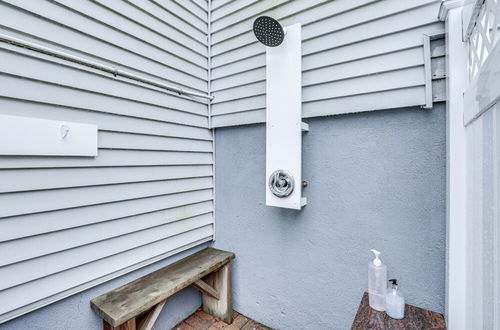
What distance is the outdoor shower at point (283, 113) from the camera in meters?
1.60

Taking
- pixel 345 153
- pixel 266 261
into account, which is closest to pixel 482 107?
pixel 345 153

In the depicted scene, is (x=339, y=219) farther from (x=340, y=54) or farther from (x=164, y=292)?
(x=164, y=292)

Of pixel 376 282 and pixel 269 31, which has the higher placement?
pixel 269 31

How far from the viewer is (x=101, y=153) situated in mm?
1483

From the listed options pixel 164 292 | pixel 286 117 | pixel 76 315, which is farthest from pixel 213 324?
pixel 286 117

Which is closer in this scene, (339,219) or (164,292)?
(164,292)

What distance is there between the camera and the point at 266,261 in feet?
6.53

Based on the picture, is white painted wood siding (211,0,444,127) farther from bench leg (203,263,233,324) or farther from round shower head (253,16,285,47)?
bench leg (203,263,233,324)

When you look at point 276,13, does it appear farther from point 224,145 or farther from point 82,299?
point 82,299

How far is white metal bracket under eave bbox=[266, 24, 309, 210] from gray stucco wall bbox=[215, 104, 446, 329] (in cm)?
20

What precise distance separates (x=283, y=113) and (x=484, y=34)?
1.01 metres

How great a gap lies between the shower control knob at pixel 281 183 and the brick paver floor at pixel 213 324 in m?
Answer: 1.23

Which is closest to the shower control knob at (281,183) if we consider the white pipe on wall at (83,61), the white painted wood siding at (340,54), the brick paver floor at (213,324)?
the white painted wood siding at (340,54)

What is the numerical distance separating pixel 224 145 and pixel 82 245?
1.29m
